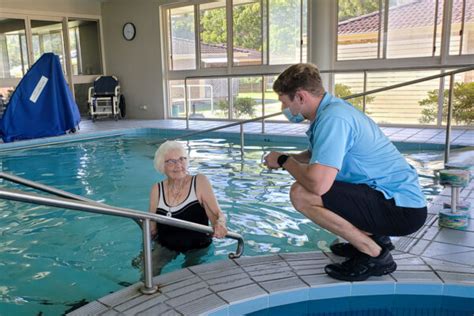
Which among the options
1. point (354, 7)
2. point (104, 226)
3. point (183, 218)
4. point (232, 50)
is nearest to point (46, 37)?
point (232, 50)

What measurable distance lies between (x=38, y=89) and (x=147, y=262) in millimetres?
6517

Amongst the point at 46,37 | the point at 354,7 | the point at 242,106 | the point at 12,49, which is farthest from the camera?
the point at 46,37

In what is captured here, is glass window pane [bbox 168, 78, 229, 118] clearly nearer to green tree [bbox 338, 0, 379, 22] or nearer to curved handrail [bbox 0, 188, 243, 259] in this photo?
green tree [bbox 338, 0, 379, 22]

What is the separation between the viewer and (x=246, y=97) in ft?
29.5

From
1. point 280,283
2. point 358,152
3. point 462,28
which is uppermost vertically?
point 462,28

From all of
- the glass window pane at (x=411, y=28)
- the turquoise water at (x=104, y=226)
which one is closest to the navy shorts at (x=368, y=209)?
the turquoise water at (x=104, y=226)

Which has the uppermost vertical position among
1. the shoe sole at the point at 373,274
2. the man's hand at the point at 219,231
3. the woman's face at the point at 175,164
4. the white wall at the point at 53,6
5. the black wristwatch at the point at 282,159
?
the white wall at the point at 53,6

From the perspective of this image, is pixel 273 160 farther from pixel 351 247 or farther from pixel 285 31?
pixel 285 31

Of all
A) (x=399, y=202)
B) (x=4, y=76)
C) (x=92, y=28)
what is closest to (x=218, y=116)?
(x=92, y=28)

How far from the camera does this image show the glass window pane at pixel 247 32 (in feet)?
27.9

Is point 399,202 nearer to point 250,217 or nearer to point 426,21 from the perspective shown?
point 250,217

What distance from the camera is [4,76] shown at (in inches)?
370

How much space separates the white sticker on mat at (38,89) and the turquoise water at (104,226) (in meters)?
1.58

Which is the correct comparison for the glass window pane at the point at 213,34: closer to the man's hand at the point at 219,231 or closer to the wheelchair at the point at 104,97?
the wheelchair at the point at 104,97
